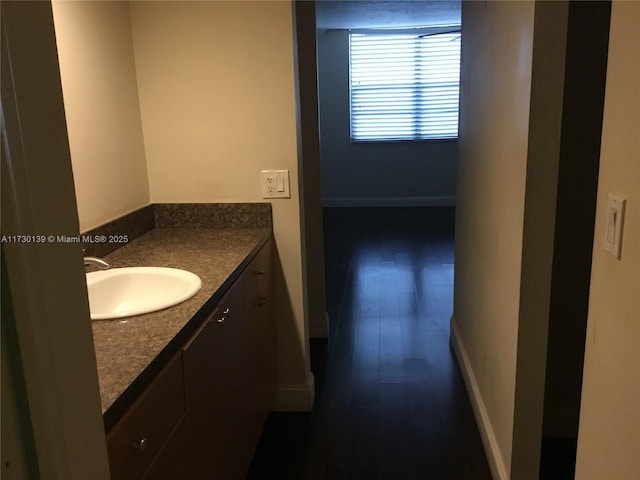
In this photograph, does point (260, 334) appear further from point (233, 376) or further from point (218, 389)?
point (218, 389)

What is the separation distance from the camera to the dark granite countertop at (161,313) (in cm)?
110

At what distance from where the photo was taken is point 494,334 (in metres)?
2.20

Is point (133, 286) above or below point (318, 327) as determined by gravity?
above

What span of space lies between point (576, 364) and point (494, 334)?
16.0 inches

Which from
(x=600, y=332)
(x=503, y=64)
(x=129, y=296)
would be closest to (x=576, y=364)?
(x=503, y=64)

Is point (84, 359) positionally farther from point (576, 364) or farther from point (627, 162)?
point (576, 364)

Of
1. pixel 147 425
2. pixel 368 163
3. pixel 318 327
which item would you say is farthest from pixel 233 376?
pixel 368 163

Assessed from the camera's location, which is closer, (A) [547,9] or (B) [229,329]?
(A) [547,9]

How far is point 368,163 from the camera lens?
7746mm

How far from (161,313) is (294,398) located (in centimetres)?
137

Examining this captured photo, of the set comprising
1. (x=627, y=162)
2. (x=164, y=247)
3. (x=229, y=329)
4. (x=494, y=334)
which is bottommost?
(x=494, y=334)

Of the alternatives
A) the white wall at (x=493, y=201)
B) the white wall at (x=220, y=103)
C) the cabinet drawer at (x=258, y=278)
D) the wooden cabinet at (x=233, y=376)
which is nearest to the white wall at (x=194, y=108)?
the white wall at (x=220, y=103)

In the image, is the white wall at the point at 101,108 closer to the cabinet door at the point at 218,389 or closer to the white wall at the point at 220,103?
the white wall at the point at 220,103

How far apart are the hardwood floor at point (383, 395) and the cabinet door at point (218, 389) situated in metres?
0.46
